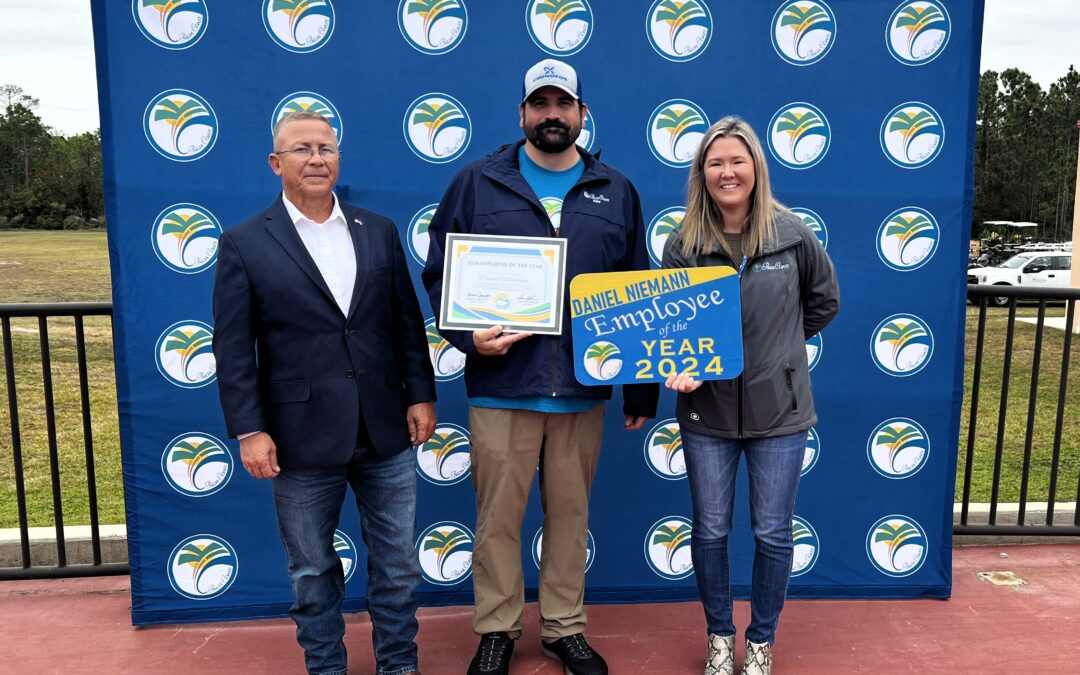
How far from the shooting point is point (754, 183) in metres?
2.65

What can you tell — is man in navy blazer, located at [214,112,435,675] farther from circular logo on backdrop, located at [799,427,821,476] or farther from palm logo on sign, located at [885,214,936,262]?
palm logo on sign, located at [885,214,936,262]

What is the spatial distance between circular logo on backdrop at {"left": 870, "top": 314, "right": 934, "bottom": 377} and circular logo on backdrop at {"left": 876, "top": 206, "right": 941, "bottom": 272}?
245 mm

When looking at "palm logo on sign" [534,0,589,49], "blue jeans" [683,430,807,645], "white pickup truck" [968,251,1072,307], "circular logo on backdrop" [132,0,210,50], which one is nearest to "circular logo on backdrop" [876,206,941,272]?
"blue jeans" [683,430,807,645]

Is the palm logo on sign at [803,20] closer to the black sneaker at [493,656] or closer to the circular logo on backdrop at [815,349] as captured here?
the circular logo on backdrop at [815,349]

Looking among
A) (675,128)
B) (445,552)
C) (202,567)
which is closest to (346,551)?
(445,552)

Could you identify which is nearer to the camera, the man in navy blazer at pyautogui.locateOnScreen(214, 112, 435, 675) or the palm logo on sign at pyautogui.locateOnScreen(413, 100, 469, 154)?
the man in navy blazer at pyautogui.locateOnScreen(214, 112, 435, 675)

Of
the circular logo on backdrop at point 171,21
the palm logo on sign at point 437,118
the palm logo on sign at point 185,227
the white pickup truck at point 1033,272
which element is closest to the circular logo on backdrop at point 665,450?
the palm logo on sign at point 437,118

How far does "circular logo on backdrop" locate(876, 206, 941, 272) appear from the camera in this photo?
3506 mm

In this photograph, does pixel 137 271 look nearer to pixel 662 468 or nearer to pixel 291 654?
pixel 291 654

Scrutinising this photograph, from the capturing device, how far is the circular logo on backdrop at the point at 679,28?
333 cm

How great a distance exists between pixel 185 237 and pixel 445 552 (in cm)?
174

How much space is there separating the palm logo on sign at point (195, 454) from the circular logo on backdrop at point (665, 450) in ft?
6.06

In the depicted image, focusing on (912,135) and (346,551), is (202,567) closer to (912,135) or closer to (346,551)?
(346,551)

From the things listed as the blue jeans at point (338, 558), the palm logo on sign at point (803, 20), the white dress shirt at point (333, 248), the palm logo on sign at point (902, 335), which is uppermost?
the palm logo on sign at point (803, 20)
